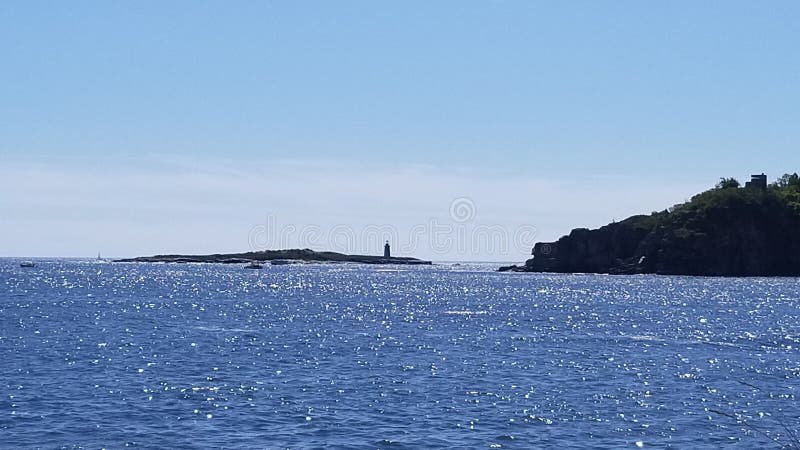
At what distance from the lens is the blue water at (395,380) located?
136 feet

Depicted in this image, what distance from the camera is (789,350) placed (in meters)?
76.4

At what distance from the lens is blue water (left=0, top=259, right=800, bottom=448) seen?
41.6 metres

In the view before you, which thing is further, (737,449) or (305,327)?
(305,327)

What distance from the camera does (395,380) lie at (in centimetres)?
5666

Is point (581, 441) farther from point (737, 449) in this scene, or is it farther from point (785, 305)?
point (785, 305)

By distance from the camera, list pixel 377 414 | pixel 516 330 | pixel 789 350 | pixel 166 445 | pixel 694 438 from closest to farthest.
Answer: pixel 166 445 < pixel 694 438 < pixel 377 414 < pixel 789 350 < pixel 516 330

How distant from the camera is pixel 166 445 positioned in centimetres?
3872

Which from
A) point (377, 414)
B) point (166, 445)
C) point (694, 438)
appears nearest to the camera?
point (166, 445)

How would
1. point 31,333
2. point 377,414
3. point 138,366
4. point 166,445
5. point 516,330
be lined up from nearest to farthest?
point 166,445, point 377,414, point 138,366, point 31,333, point 516,330

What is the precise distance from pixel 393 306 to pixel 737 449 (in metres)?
96.6

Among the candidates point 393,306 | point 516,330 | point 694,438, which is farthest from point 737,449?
point 393,306

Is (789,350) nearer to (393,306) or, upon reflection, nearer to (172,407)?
(172,407)

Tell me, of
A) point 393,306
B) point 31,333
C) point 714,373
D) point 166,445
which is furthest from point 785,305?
point 166,445

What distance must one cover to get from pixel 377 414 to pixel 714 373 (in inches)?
1015
